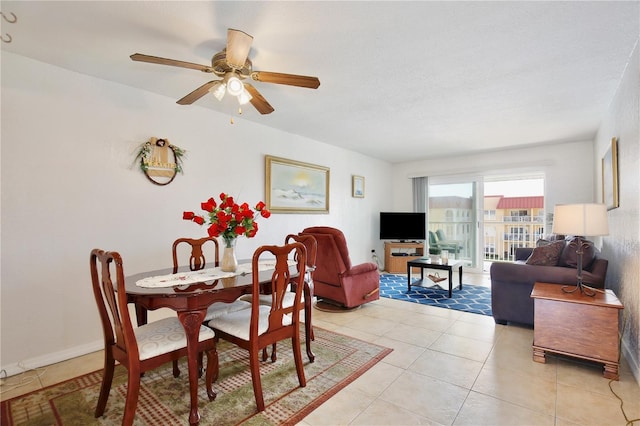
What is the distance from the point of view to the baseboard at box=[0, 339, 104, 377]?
2.34 meters

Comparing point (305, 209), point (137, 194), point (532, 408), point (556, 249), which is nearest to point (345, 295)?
point (305, 209)

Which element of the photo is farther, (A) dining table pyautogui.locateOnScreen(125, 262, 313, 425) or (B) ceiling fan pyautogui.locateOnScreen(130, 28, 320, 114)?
(B) ceiling fan pyautogui.locateOnScreen(130, 28, 320, 114)

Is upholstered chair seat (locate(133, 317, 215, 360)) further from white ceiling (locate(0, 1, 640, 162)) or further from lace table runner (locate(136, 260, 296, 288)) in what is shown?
white ceiling (locate(0, 1, 640, 162))

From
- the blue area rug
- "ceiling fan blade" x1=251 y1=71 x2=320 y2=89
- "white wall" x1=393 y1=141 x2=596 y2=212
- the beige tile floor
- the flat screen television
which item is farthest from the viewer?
the flat screen television

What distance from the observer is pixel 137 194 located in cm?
299

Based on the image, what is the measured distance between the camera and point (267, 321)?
2041 millimetres

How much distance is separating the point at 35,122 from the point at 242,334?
236cm

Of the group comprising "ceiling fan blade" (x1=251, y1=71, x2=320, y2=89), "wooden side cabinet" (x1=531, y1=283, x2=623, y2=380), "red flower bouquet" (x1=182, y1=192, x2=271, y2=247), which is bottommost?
"wooden side cabinet" (x1=531, y1=283, x2=623, y2=380)

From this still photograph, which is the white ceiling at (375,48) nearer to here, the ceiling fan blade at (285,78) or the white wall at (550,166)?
the ceiling fan blade at (285,78)

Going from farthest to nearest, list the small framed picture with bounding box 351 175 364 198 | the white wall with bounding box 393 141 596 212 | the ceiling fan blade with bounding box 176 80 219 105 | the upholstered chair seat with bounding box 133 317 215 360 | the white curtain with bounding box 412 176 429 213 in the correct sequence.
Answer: the white curtain with bounding box 412 176 429 213, the small framed picture with bounding box 351 175 364 198, the white wall with bounding box 393 141 596 212, the ceiling fan blade with bounding box 176 80 219 105, the upholstered chair seat with bounding box 133 317 215 360

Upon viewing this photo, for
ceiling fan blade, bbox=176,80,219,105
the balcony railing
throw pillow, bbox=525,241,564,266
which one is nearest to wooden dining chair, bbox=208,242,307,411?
ceiling fan blade, bbox=176,80,219,105

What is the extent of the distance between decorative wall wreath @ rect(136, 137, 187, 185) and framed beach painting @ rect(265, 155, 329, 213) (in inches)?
48.8

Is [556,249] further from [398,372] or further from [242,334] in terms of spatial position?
[242,334]

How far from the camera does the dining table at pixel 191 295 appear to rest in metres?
1.72
